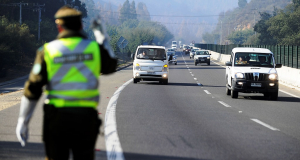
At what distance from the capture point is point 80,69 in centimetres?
430

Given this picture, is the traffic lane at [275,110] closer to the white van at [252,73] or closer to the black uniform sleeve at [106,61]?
the white van at [252,73]

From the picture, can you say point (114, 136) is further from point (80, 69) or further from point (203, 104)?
point (203, 104)

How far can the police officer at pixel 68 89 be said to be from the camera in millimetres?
4168

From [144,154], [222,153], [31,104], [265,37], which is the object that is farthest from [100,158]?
[265,37]

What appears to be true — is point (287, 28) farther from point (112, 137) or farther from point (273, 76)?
point (112, 137)

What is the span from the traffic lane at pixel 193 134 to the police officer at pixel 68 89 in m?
3.43

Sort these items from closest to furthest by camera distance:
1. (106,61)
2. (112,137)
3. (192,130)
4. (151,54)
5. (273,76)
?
1. (106,61)
2. (112,137)
3. (192,130)
4. (273,76)
5. (151,54)

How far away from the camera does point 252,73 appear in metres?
18.4

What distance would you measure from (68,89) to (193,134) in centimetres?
597

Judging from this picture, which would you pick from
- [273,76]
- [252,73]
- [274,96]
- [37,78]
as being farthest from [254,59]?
[37,78]

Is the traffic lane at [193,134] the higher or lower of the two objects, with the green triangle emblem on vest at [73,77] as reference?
lower

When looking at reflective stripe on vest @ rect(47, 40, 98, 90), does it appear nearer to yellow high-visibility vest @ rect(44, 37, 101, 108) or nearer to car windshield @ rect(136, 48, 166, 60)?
yellow high-visibility vest @ rect(44, 37, 101, 108)

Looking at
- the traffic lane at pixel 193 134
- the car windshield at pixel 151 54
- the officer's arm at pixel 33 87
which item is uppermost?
the officer's arm at pixel 33 87

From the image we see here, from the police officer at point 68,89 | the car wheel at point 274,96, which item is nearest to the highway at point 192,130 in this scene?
the car wheel at point 274,96
